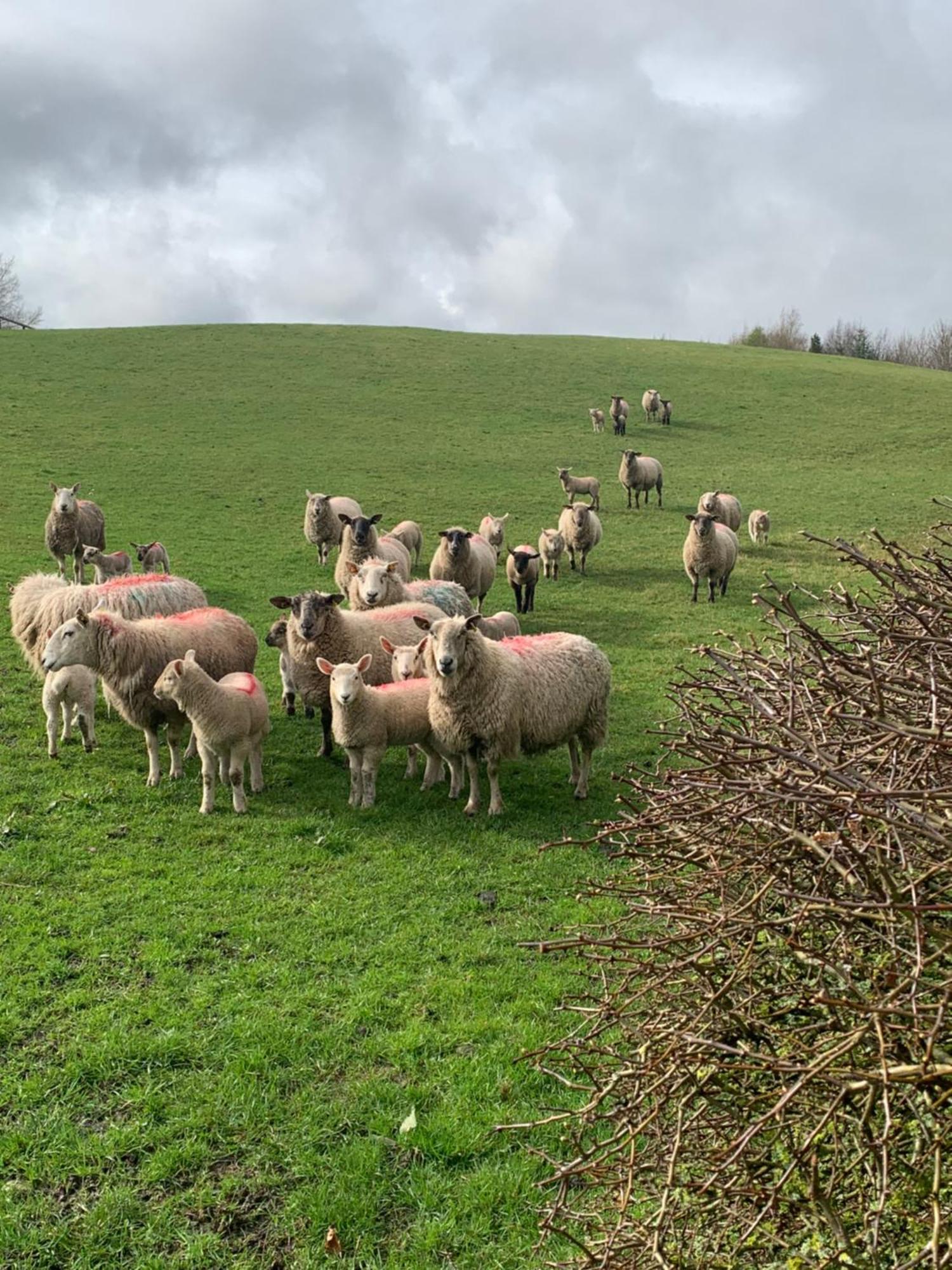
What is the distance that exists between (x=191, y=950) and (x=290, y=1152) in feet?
6.73

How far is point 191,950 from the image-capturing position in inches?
234

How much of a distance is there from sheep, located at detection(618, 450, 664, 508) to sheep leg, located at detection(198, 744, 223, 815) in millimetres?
21099

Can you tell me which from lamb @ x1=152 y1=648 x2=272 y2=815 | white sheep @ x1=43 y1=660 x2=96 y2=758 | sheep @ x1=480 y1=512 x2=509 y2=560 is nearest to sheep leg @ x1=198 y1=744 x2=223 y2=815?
lamb @ x1=152 y1=648 x2=272 y2=815

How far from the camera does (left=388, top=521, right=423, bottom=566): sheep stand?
19.4 meters

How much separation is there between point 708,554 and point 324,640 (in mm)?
10807

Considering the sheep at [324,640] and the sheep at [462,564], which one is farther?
the sheep at [462,564]

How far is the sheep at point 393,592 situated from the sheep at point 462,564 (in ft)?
9.66

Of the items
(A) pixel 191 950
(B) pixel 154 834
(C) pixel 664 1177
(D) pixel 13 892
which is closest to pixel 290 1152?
(A) pixel 191 950

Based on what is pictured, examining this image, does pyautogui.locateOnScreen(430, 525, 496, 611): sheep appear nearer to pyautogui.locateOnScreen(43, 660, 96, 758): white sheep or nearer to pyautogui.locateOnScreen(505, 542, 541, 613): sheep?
pyautogui.locateOnScreen(505, 542, 541, 613): sheep

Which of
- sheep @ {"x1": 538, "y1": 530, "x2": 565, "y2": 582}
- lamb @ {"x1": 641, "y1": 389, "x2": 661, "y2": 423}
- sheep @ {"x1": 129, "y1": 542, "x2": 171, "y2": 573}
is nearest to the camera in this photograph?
sheep @ {"x1": 129, "y1": 542, "x2": 171, "y2": 573}

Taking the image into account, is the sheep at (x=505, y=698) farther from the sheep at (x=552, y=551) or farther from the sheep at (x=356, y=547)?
the sheep at (x=552, y=551)

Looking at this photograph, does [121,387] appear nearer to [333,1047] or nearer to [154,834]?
[154,834]

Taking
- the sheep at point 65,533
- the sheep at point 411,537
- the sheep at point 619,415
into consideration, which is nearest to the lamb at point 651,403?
the sheep at point 619,415

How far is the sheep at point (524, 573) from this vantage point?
16469 millimetres
